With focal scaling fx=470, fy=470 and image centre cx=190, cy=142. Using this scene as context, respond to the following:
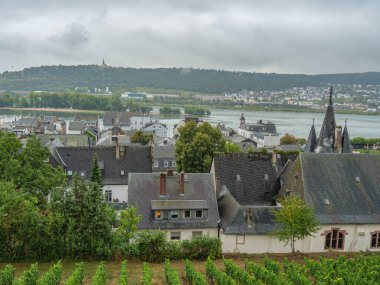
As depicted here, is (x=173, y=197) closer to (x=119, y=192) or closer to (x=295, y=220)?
(x=295, y=220)

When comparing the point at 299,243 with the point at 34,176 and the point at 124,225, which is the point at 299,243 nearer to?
the point at 124,225

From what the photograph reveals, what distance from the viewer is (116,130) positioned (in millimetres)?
102625

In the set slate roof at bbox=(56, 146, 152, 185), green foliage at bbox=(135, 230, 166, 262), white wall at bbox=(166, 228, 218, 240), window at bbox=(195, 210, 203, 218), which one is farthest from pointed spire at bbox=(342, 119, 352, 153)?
green foliage at bbox=(135, 230, 166, 262)

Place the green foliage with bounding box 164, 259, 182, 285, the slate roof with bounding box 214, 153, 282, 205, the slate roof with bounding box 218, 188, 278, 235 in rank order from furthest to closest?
the slate roof with bounding box 214, 153, 282, 205
the slate roof with bounding box 218, 188, 278, 235
the green foliage with bounding box 164, 259, 182, 285

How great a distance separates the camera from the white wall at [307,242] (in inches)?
1289

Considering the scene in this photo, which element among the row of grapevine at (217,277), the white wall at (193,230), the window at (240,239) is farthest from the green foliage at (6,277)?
the window at (240,239)

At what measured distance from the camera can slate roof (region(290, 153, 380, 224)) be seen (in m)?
33.8

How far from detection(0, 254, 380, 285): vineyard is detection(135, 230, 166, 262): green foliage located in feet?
4.19

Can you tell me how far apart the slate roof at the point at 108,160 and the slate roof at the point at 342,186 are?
20.4 metres

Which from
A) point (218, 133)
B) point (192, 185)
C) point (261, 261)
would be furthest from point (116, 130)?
point (261, 261)

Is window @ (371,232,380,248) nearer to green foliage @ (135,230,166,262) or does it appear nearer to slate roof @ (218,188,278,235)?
slate roof @ (218,188,278,235)

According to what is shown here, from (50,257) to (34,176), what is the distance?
5.47 metres

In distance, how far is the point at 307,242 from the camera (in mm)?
33250

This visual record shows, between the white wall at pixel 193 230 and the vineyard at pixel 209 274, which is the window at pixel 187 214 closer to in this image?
the white wall at pixel 193 230
